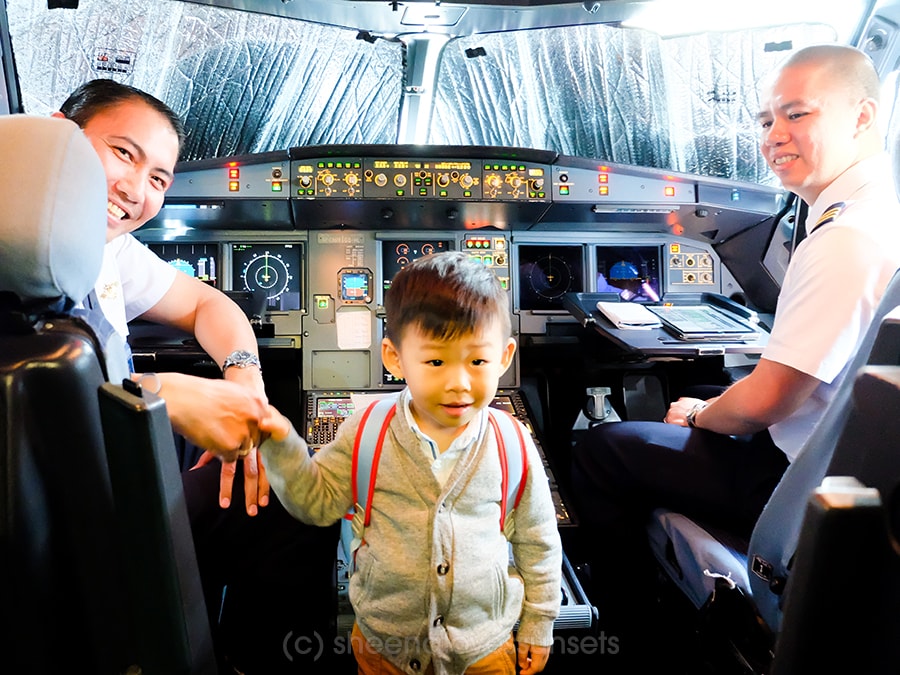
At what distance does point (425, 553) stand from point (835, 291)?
946 millimetres

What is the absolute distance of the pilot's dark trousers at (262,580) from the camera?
4.62 feet

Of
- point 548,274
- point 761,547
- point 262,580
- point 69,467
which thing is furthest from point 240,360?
point 548,274

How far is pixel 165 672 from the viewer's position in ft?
2.28

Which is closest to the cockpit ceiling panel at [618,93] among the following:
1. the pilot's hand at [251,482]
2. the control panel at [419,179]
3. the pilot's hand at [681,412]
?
the control panel at [419,179]

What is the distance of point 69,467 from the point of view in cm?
65

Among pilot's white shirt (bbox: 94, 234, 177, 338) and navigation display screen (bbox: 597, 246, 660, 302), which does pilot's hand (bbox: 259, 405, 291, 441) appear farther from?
navigation display screen (bbox: 597, 246, 660, 302)

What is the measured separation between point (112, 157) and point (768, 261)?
7.52 feet

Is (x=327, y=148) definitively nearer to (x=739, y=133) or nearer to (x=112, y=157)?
(x=112, y=157)

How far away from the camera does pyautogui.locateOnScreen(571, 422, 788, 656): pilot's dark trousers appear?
4.57 ft

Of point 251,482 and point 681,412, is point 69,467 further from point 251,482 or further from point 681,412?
point 681,412

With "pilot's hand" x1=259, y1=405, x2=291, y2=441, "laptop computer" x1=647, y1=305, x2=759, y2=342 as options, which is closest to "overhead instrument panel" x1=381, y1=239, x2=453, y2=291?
"laptop computer" x1=647, y1=305, x2=759, y2=342

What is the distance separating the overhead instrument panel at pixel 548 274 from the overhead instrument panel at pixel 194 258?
4.01 ft

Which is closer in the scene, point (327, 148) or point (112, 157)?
point (112, 157)

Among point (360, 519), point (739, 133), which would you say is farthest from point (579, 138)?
point (360, 519)
